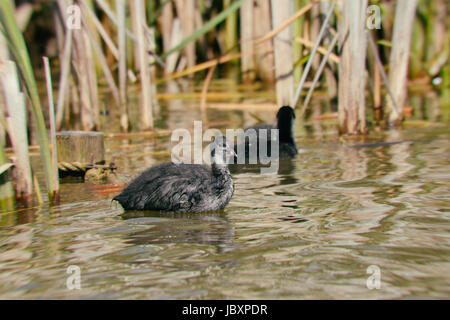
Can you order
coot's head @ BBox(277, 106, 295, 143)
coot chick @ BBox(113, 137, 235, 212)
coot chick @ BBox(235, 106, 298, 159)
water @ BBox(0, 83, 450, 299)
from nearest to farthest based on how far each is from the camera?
water @ BBox(0, 83, 450, 299), coot chick @ BBox(113, 137, 235, 212), coot chick @ BBox(235, 106, 298, 159), coot's head @ BBox(277, 106, 295, 143)

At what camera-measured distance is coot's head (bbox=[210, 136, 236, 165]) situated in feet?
18.1

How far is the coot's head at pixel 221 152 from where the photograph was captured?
5.53 metres

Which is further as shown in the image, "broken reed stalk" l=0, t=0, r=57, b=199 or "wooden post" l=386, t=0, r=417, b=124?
"wooden post" l=386, t=0, r=417, b=124

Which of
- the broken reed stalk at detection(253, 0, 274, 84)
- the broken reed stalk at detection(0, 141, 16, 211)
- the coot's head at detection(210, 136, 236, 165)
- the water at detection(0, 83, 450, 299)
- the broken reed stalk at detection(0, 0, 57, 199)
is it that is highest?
the broken reed stalk at detection(253, 0, 274, 84)

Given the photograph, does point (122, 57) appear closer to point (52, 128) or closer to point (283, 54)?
point (283, 54)

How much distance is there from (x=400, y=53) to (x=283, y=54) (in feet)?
5.09

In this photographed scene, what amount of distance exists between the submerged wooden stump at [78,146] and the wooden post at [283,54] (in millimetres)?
2783

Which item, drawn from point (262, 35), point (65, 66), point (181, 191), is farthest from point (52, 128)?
point (262, 35)

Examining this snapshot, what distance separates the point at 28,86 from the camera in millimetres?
4941

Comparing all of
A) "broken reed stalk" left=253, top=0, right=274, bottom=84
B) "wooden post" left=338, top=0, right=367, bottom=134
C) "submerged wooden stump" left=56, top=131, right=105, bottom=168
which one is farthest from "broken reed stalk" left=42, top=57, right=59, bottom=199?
"broken reed stalk" left=253, top=0, right=274, bottom=84

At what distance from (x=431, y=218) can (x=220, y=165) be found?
170cm

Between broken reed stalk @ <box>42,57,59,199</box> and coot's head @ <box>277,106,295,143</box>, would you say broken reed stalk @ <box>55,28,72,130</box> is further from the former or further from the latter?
broken reed stalk @ <box>42,57,59,199</box>

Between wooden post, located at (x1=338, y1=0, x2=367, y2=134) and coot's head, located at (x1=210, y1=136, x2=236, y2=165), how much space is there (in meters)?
2.82

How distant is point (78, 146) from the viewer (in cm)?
701
